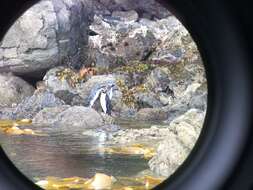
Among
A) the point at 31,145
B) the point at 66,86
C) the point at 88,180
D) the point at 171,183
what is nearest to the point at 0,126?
the point at 31,145

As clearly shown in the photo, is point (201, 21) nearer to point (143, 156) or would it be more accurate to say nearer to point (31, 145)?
point (143, 156)

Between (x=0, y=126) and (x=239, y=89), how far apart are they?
2.24 meters

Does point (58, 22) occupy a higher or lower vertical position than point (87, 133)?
higher

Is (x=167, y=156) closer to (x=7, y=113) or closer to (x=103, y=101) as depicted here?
(x=103, y=101)

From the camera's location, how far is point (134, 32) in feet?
10.2

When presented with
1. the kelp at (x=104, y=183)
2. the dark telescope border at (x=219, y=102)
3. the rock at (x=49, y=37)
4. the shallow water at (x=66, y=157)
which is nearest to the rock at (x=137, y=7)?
the rock at (x=49, y=37)

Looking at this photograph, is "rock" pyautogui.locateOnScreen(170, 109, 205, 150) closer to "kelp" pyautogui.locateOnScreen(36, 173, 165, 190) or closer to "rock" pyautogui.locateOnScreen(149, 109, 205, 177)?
"rock" pyautogui.locateOnScreen(149, 109, 205, 177)

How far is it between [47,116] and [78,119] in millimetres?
213

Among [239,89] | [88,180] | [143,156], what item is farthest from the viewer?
[143,156]

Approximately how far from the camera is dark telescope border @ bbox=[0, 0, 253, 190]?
3.93 ft

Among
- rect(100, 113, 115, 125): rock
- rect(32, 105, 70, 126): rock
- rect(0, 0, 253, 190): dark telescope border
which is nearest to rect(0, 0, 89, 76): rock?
rect(32, 105, 70, 126): rock

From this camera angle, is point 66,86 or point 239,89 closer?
point 239,89

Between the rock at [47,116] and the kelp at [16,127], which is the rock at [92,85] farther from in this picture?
the kelp at [16,127]

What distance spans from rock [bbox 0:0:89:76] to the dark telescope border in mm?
1785
